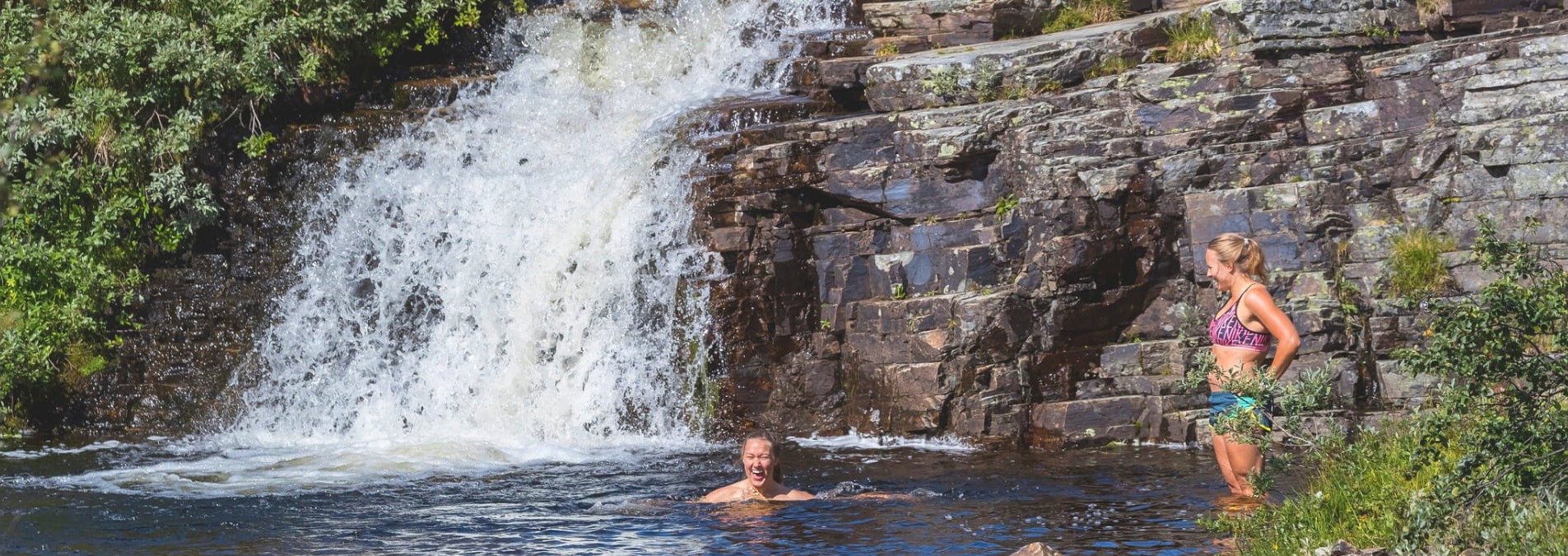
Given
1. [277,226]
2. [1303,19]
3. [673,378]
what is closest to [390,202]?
[277,226]

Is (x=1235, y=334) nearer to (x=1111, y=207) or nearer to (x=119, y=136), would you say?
(x=1111, y=207)

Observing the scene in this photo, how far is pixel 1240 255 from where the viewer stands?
28.9 feet

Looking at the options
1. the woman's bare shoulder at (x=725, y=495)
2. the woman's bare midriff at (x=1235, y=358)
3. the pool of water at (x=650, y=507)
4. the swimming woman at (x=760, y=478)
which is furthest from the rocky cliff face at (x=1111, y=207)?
the woman's bare midriff at (x=1235, y=358)

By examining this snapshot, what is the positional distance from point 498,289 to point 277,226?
3.26 meters

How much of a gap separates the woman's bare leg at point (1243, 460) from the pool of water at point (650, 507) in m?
0.44

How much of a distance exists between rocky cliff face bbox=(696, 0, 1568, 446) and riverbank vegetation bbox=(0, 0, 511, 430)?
21.3ft

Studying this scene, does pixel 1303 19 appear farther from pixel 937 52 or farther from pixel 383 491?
pixel 383 491

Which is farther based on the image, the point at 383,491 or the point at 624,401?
the point at 624,401

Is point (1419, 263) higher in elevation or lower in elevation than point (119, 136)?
lower

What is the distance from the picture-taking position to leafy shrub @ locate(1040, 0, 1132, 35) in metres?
17.8

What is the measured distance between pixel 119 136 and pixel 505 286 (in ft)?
17.6

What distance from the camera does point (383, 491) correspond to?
37.2ft

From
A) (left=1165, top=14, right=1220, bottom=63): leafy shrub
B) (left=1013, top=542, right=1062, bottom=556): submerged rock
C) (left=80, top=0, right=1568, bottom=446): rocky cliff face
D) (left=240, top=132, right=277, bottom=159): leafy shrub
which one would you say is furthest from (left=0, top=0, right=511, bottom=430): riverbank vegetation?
(left=1013, top=542, right=1062, bottom=556): submerged rock

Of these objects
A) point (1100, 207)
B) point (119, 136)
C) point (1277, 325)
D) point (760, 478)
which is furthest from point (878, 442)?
point (119, 136)
